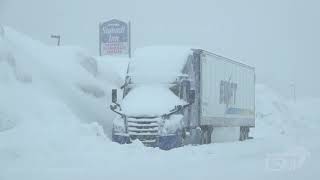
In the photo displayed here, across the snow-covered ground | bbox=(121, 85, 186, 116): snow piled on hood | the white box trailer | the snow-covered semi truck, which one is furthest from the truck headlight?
the white box trailer

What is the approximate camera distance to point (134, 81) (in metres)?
23.9

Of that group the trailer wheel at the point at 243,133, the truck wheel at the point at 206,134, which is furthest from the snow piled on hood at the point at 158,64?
the trailer wheel at the point at 243,133

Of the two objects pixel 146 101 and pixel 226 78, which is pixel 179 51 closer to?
pixel 146 101

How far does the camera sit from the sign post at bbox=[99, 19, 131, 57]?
180 feet

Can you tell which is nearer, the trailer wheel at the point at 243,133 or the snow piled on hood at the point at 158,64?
the snow piled on hood at the point at 158,64

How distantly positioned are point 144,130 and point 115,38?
33.8 meters

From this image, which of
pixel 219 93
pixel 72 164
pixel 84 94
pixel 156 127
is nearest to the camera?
pixel 72 164

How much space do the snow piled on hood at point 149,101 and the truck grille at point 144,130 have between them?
273mm

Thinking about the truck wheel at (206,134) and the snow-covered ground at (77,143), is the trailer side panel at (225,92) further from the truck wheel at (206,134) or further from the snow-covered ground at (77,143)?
the snow-covered ground at (77,143)

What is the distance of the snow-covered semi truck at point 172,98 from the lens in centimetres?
2195

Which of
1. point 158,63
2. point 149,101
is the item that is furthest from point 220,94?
point 149,101

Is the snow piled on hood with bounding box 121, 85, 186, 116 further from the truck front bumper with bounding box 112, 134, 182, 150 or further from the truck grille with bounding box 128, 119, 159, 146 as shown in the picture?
the truck front bumper with bounding box 112, 134, 182, 150

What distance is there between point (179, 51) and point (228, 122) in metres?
5.50

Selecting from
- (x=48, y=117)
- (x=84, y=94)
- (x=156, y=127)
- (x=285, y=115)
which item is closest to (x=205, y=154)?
(x=156, y=127)
